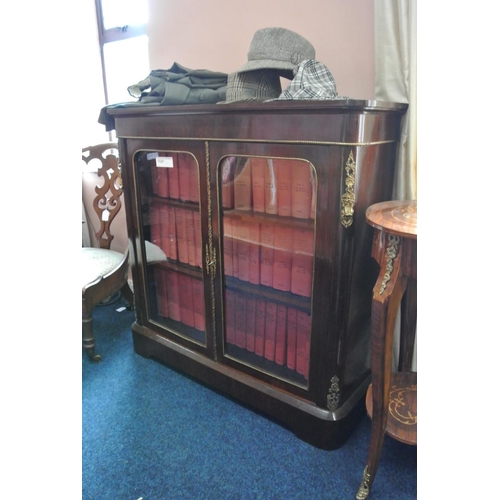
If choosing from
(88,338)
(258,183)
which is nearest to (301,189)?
(258,183)

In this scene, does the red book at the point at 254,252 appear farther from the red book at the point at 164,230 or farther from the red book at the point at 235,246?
the red book at the point at 164,230

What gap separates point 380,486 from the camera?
1211mm

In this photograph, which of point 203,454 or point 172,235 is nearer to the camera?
point 203,454

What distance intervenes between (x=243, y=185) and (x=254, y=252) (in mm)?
257

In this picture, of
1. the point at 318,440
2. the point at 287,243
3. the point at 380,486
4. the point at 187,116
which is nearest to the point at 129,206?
the point at 187,116

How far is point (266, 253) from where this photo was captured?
56.8 inches

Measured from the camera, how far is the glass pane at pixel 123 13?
7.35 ft

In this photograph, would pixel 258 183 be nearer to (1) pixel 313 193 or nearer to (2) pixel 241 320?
(1) pixel 313 193

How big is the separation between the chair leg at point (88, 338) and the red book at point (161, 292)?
34cm

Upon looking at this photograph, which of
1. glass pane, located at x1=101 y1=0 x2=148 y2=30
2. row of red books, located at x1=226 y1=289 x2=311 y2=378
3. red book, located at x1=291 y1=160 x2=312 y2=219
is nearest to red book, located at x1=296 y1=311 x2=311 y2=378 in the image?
row of red books, located at x1=226 y1=289 x2=311 y2=378

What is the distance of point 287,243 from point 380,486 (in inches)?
32.6

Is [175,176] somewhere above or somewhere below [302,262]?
above
